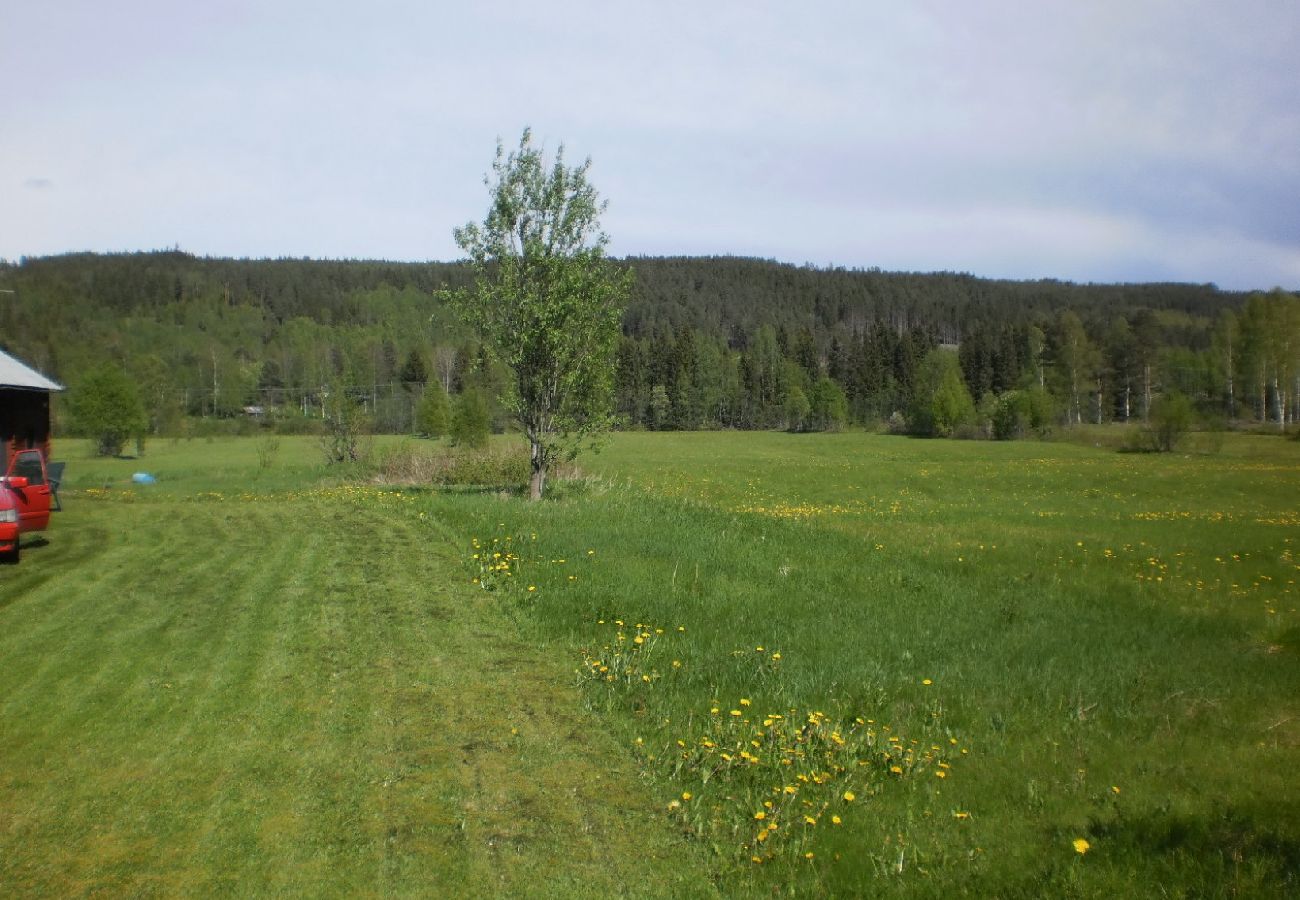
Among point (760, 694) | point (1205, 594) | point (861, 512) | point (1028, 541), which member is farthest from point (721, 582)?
point (861, 512)

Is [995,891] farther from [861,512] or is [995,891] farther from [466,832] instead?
[861,512]

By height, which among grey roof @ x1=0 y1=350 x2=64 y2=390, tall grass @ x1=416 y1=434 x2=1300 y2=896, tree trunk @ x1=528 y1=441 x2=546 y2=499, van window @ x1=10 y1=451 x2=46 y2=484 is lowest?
tall grass @ x1=416 y1=434 x2=1300 y2=896

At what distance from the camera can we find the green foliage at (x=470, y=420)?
1730 inches

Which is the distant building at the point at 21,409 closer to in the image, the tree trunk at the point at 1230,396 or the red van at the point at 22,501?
the red van at the point at 22,501

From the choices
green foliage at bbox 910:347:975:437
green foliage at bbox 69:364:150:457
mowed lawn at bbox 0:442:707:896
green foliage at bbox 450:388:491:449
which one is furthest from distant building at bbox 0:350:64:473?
green foliage at bbox 910:347:975:437

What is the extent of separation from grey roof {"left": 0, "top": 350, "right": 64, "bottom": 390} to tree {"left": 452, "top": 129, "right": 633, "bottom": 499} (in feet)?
62.6

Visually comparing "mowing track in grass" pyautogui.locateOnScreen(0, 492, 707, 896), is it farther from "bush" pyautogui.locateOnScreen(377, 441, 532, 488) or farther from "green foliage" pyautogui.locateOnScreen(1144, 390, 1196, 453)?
"green foliage" pyautogui.locateOnScreen(1144, 390, 1196, 453)

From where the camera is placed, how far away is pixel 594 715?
7.52m

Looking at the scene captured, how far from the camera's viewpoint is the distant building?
99.3ft

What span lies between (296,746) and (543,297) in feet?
47.4

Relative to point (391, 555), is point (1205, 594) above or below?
below

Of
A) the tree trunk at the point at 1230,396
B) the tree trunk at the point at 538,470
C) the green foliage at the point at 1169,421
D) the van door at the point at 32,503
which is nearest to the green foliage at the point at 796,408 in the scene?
the tree trunk at the point at 1230,396

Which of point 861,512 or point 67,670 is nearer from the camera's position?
point 67,670

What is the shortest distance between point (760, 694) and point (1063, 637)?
192 inches
